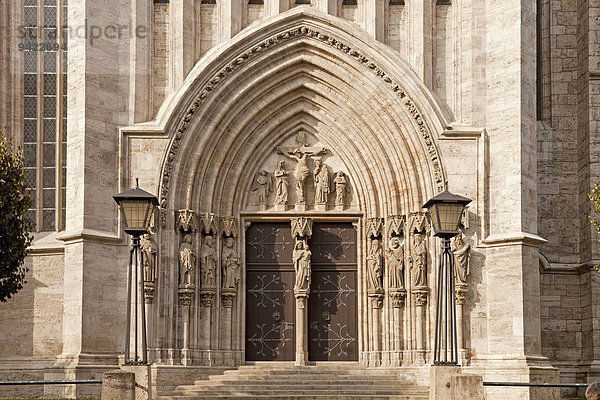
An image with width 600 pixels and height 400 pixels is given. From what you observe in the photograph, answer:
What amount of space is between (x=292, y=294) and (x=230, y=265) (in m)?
1.61

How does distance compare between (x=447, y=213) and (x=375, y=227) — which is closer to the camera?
(x=447, y=213)

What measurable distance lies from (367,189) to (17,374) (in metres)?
8.78

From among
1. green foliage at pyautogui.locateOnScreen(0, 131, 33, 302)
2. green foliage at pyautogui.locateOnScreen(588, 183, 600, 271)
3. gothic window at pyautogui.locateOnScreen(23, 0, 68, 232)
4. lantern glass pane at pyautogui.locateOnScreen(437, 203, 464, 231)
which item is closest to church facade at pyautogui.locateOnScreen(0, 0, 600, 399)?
gothic window at pyautogui.locateOnScreen(23, 0, 68, 232)

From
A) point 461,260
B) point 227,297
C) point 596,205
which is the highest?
point 596,205

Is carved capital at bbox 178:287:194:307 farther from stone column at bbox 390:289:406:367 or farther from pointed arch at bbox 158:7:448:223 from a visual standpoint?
stone column at bbox 390:289:406:367

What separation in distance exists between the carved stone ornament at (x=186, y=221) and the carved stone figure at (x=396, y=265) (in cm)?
422

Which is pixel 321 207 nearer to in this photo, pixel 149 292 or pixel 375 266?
pixel 375 266

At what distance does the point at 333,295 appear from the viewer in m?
23.4

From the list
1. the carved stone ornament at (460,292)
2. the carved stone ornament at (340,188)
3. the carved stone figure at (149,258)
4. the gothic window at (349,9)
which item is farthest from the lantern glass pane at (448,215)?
the gothic window at (349,9)

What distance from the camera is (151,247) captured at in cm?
2180

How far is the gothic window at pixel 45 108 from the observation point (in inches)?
964

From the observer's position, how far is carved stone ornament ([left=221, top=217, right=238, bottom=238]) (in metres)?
22.8

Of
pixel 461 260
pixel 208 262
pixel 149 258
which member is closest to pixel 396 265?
pixel 461 260

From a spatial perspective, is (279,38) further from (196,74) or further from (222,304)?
(222,304)
